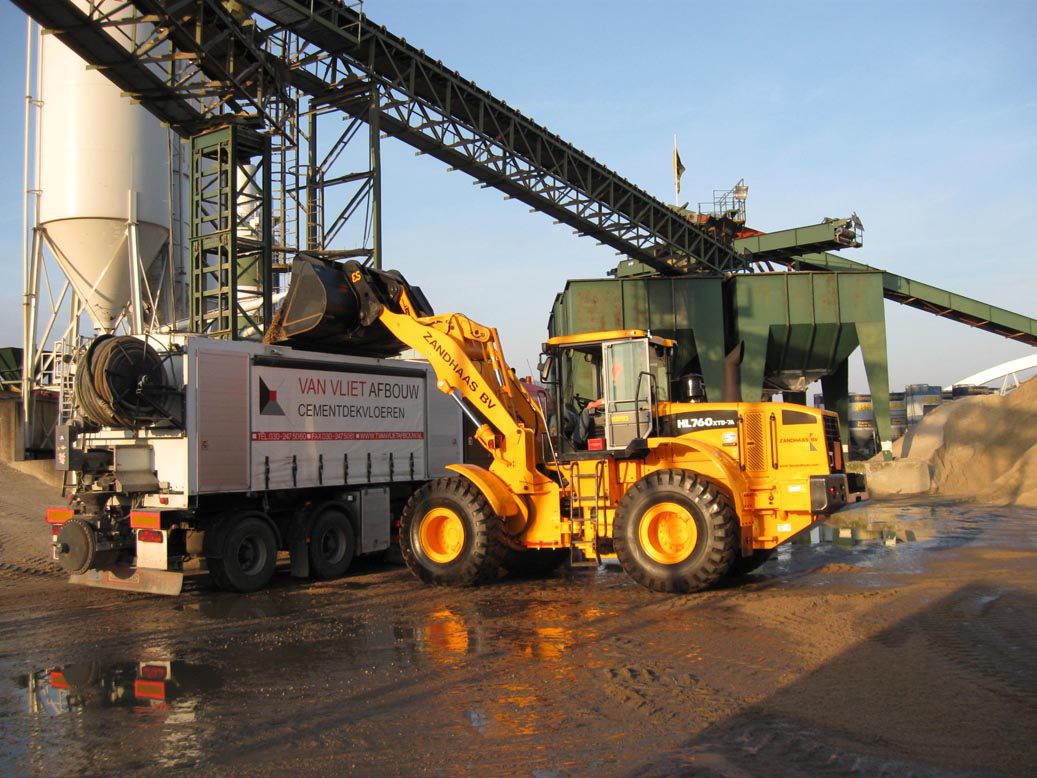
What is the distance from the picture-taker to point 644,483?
9.95m

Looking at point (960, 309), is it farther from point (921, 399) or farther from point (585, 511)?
point (585, 511)

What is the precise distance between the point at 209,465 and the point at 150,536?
107 centimetres

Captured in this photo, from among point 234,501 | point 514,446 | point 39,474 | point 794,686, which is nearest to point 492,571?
point 514,446

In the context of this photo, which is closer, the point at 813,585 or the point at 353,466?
the point at 813,585

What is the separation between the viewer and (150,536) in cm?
1020

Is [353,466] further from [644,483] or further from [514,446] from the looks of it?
[644,483]

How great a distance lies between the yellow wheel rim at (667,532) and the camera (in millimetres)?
9766

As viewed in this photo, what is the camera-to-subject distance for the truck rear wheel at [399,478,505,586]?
1059cm

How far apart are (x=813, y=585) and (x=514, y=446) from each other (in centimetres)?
409

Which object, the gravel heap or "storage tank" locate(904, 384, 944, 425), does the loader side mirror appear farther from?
"storage tank" locate(904, 384, 944, 425)

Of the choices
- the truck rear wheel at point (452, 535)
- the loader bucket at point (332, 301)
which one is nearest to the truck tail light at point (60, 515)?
the loader bucket at point (332, 301)

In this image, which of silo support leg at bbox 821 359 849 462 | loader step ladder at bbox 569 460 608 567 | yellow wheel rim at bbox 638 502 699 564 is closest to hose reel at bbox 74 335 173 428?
loader step ladder at bbox 569 460 608 567

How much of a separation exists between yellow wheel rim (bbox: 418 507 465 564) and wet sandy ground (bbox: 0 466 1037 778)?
1.78 ft

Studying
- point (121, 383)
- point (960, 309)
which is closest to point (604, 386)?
point (121, 383)
